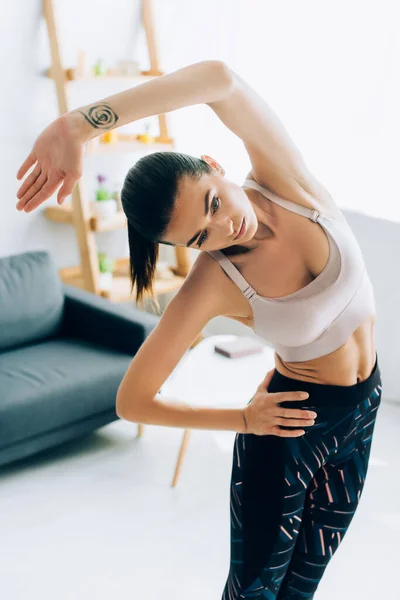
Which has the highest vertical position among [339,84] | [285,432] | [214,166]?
[339,84]

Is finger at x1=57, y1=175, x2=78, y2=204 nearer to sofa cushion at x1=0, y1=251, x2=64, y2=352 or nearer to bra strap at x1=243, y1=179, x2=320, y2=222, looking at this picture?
bra strap at x1=243, y1=179, x2=320, y2=222

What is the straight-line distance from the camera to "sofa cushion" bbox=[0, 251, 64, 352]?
298 cm

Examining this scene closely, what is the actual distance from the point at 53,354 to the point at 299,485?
187cm

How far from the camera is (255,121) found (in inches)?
45.8

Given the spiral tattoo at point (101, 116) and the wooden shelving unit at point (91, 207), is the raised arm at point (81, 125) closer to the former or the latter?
the spiral tattoo at point (101, 116)

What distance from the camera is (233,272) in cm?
119

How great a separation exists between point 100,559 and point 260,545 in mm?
1068

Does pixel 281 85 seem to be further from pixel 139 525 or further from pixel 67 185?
pixel 67 185

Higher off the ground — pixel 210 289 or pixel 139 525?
pixel 210 289

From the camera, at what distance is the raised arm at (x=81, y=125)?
924 millimetres

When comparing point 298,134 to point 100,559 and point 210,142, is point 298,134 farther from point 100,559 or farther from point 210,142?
point 100,559

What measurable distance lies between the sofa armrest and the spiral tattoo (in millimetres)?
2000

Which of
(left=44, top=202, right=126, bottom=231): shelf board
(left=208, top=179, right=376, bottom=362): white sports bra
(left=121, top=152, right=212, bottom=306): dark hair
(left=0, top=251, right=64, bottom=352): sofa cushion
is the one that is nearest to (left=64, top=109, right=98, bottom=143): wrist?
(left=121, top=152, right=212, bottom=306): dark hair

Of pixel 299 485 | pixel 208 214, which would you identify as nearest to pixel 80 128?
pixel 208 214
